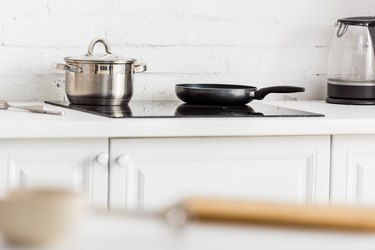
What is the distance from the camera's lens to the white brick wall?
2.30 meters

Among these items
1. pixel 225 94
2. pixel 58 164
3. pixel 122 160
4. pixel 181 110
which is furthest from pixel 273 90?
pixel 58 164

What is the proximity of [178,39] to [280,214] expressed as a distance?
72.3 inches

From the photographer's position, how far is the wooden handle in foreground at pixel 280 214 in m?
0.61

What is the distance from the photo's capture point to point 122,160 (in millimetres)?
1784

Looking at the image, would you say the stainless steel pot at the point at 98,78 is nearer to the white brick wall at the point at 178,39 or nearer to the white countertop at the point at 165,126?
the white countertop at the point at 165,126

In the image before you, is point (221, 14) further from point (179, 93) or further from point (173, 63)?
point (179, 93)

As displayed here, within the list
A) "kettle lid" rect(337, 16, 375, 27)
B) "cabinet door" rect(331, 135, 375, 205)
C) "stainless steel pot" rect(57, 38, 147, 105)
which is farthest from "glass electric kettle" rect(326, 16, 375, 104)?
"stainless steel pot" rect(57, 38, 147, 105)

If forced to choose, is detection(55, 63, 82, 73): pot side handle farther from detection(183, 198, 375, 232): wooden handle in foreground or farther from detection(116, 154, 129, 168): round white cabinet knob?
detection(183, 198, 375, 232): wooden handle in foreground

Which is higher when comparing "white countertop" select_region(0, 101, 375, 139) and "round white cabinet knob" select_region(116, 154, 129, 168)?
"white countertop" select_region(0, 101, 375, 139)

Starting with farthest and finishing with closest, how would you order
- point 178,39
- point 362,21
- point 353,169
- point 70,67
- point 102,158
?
point 178,39 < point 362,21 < point 70,67 < point 353,169 < point 102,158

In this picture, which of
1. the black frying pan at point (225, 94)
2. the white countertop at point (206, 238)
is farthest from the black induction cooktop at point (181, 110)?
the white countertop at point (206, 238)

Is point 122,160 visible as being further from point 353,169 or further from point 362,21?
point 362,21

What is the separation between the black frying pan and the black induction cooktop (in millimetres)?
21

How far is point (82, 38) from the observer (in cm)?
233
